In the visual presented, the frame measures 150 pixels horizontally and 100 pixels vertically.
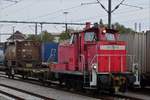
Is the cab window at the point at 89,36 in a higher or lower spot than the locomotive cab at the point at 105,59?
higher

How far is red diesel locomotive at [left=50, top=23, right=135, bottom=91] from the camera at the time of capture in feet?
64.1

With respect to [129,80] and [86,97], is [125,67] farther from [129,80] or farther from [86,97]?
[86,97]

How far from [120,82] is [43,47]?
1426cm

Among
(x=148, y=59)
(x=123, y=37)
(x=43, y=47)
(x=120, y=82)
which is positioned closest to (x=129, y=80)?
(x=120, y=82)

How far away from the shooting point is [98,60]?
19922 mm

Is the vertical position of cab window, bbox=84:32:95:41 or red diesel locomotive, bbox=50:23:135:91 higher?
cab window, bbox=84:32:95:41

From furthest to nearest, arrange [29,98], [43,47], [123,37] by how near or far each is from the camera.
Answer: [43,47]
[123,37]
[29,98]

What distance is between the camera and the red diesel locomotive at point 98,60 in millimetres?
19547

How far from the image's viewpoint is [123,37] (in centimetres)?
2311

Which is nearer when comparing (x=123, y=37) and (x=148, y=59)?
(x=148, y=59)

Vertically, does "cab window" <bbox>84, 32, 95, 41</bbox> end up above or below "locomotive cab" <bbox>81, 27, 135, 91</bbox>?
above

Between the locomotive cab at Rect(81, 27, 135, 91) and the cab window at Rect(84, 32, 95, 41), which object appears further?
the cab window at Rect(84, 32, 95, 41)

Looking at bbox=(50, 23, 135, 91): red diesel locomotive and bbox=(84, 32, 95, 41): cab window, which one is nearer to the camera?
bbox=(50, 23, 135, 91): red diesel locomotive

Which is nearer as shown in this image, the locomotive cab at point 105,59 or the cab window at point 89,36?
the locomotive cab at point 105,59
